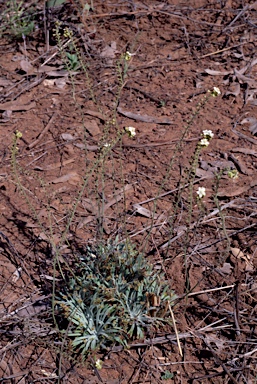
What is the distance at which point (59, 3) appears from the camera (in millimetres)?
4781

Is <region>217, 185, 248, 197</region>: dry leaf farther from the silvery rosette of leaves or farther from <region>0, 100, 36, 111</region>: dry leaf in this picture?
<region>0, 100, 36, 111</region>: dry leaf

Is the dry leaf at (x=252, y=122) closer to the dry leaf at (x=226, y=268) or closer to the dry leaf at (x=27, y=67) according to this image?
the dry leaf at (x=226, y=268)

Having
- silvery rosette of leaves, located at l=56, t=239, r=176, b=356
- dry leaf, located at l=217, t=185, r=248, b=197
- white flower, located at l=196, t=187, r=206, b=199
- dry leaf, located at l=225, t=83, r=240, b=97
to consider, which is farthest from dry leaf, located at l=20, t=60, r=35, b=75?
white flower, located at l=196, t=187, r=206, b=199

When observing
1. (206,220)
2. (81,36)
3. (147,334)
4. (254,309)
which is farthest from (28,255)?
(81,36)

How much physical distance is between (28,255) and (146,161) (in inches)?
42.8

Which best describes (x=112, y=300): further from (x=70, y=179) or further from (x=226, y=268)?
(x=70, y=179)

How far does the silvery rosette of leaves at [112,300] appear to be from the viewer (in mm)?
2613

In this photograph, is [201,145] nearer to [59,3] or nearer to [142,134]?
[142,134]

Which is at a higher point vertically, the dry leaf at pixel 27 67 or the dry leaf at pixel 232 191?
the dry leaf at pixel 27 67

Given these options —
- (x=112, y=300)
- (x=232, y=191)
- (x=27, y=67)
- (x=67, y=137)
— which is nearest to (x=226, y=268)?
(x=232, y=191)

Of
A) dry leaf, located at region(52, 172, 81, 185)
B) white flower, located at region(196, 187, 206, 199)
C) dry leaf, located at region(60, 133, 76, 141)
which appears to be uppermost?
white flower, located at region(196, 187, 206, 199)

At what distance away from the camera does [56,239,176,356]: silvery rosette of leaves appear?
2.61m

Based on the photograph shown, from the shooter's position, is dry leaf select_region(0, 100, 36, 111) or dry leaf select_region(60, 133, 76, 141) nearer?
dry leaf select_region(60, 133, 76, 141)

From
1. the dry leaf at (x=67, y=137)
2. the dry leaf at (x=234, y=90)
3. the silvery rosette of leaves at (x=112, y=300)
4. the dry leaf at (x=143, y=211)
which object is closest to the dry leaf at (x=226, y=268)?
the silvery rosette of leaves at (x=112, y=300)
